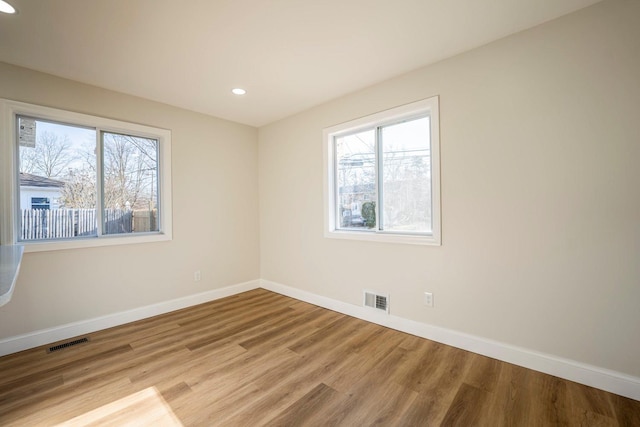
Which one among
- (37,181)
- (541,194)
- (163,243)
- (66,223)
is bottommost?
(163,243)

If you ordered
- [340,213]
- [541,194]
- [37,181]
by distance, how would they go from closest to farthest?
[541,194], [37,181], [340,213]

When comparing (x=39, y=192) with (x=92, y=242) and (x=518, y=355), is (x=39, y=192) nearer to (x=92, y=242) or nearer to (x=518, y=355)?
(x=92, y=242)

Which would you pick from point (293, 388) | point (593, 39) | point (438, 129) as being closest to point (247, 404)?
point (293, 388)

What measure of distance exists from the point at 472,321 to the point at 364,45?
264cm

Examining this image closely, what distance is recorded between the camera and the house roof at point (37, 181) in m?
2.71

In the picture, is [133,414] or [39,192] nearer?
[133,414]

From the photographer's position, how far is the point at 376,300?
3146mm

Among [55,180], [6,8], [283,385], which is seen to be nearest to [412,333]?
[283,385]

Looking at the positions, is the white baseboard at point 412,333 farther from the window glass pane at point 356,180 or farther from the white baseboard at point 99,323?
the window glass pane at point 356,180

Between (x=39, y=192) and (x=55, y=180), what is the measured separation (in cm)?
18

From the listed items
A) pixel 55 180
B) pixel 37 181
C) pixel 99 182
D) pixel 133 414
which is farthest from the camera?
pixel 99 182

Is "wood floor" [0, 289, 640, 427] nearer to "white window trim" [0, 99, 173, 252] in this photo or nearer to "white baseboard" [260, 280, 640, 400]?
"white baseboard" [260, 280, 640, 400]

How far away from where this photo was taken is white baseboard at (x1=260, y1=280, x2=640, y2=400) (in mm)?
1889

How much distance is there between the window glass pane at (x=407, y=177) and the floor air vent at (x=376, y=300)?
77cm
